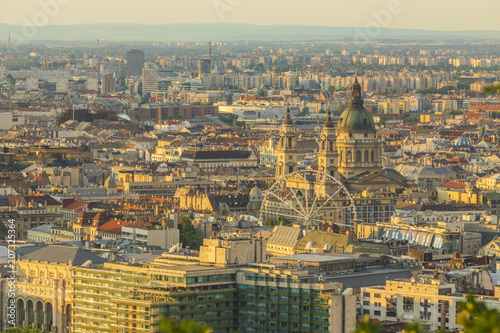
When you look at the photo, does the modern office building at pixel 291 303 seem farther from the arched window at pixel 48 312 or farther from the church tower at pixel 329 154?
the church tower at pixel 329 154

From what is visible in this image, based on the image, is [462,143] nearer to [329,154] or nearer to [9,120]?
[329,154]

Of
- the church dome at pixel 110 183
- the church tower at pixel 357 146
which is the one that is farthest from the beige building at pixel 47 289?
the church dome at pixel 110 183

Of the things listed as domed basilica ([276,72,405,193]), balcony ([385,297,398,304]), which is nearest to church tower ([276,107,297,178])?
domed basilica ([276,72,405,193])

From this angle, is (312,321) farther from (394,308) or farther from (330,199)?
(330,199)

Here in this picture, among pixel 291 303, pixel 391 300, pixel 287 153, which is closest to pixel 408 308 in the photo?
pixel 391 300

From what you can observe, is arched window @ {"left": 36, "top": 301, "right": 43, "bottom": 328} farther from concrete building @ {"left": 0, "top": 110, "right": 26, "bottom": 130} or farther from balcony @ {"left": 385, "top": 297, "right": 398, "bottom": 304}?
concrete building @ {"left": 0, "top": 110, "right": 26, "bottom": 130}

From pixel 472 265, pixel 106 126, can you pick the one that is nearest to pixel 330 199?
pixel 472 265
